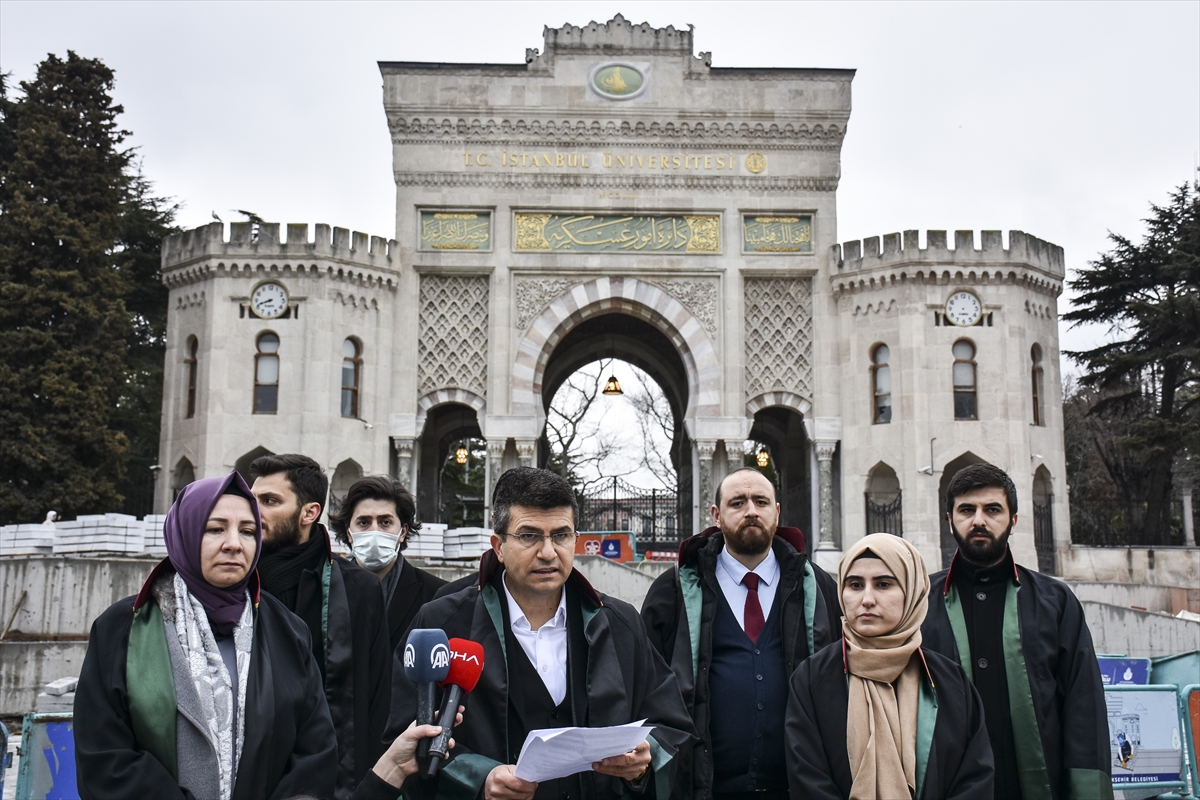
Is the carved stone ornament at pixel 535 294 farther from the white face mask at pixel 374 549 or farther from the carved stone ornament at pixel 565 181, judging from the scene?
the white face mask at pixel 374 549

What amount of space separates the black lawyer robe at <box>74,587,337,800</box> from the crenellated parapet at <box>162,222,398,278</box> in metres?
18.2

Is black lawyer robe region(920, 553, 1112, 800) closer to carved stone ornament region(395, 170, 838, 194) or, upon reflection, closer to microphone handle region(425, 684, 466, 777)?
microphone handle region(425, 684, 466, 777)

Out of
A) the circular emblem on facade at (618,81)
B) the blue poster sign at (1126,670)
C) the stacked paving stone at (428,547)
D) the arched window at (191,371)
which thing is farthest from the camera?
the circular emblem on facade at (618,81)

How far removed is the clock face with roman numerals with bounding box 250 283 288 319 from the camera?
69.3ft

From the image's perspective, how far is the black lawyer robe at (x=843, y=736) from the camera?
3.76m

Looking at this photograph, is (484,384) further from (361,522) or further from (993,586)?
(993,586)

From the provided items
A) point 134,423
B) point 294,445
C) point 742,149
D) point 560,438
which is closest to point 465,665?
point 294,445

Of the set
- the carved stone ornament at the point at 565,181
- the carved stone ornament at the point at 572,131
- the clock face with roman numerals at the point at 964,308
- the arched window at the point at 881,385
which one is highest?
the carved stone ornament at the point at 572,131

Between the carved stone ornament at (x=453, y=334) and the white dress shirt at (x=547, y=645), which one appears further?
the carved stone ornament at (x=453, y=334)

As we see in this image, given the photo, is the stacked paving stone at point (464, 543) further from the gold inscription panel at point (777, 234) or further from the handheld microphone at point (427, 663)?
the handheld microphone at point (427, 663)

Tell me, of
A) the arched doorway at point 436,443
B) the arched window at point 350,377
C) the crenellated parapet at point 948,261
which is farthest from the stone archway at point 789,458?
the arched window at point 350,377

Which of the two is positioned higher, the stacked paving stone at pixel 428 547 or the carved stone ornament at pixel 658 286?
the carved stone ornament at pixel 658 286

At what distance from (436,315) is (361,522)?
1672 centimetres

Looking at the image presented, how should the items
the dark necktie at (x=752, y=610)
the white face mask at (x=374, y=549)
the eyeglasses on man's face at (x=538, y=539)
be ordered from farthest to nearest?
the white face mask at (x=374, y=549) → the dark necktie at (x=752, y=610) → the eyeglasses on man's face at (x=538, y=539)
